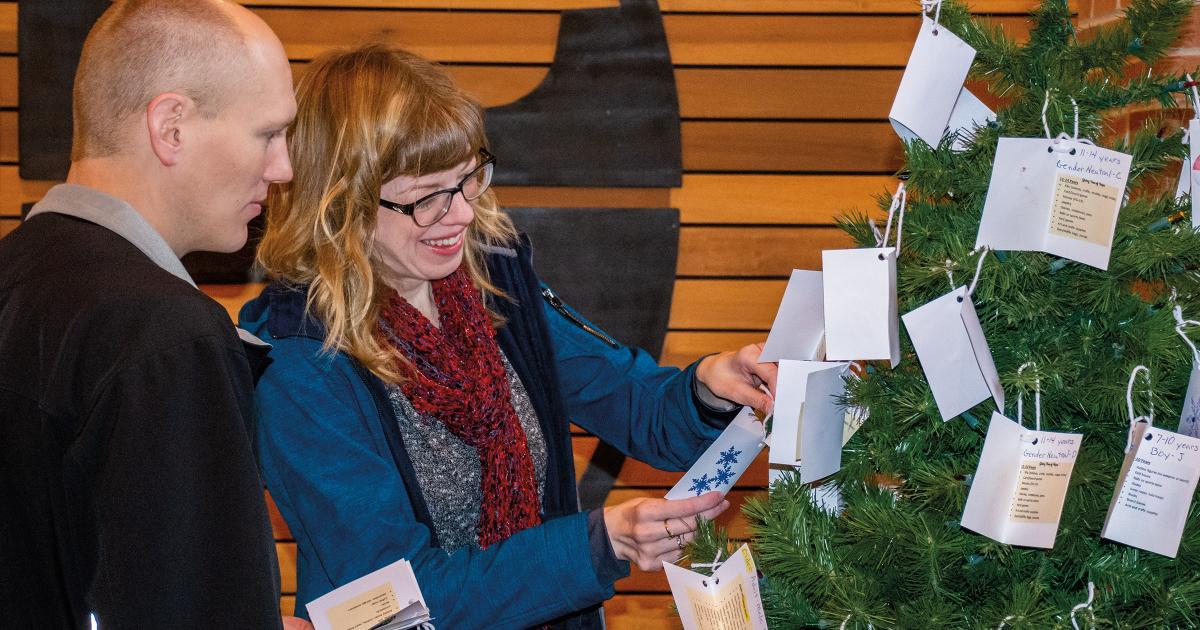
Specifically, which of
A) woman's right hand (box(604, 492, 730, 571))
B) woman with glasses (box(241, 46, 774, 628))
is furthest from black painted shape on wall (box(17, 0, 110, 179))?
woman's right hand (box(604, 492, 730, 571))

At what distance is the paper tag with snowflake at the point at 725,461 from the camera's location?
1511 mm

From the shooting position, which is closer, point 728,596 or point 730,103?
point 728,596

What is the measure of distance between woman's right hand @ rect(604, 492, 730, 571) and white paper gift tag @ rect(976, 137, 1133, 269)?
21.4 inches

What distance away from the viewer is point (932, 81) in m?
1.27

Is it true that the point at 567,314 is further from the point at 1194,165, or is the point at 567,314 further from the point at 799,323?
the point at 1194,165

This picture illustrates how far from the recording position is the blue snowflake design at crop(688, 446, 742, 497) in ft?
4.96

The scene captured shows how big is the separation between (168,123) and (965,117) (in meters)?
0.96

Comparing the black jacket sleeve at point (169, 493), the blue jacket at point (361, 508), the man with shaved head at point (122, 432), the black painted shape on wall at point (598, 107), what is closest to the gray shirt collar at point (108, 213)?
the man with shaved head at point (122, 432)

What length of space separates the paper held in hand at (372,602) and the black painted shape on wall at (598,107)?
66.1 inches

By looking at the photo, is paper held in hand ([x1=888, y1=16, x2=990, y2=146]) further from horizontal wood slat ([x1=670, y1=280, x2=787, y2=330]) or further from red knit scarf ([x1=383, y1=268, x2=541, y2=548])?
horizontal wood slat ([x1=670, y1=280, x2=787, y2=330])

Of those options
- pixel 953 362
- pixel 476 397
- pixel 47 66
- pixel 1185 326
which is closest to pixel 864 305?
pixel 953 362

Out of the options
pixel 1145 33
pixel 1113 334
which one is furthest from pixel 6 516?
pixel 1145 33

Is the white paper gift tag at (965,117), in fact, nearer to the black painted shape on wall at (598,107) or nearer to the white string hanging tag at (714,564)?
the white string hanging tag at (714,564)

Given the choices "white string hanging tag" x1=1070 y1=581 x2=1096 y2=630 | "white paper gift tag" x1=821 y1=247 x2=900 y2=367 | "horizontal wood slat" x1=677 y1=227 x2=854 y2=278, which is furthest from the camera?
"horizontal wood slat" x1=677 y1=227 x2=854 y2=278
